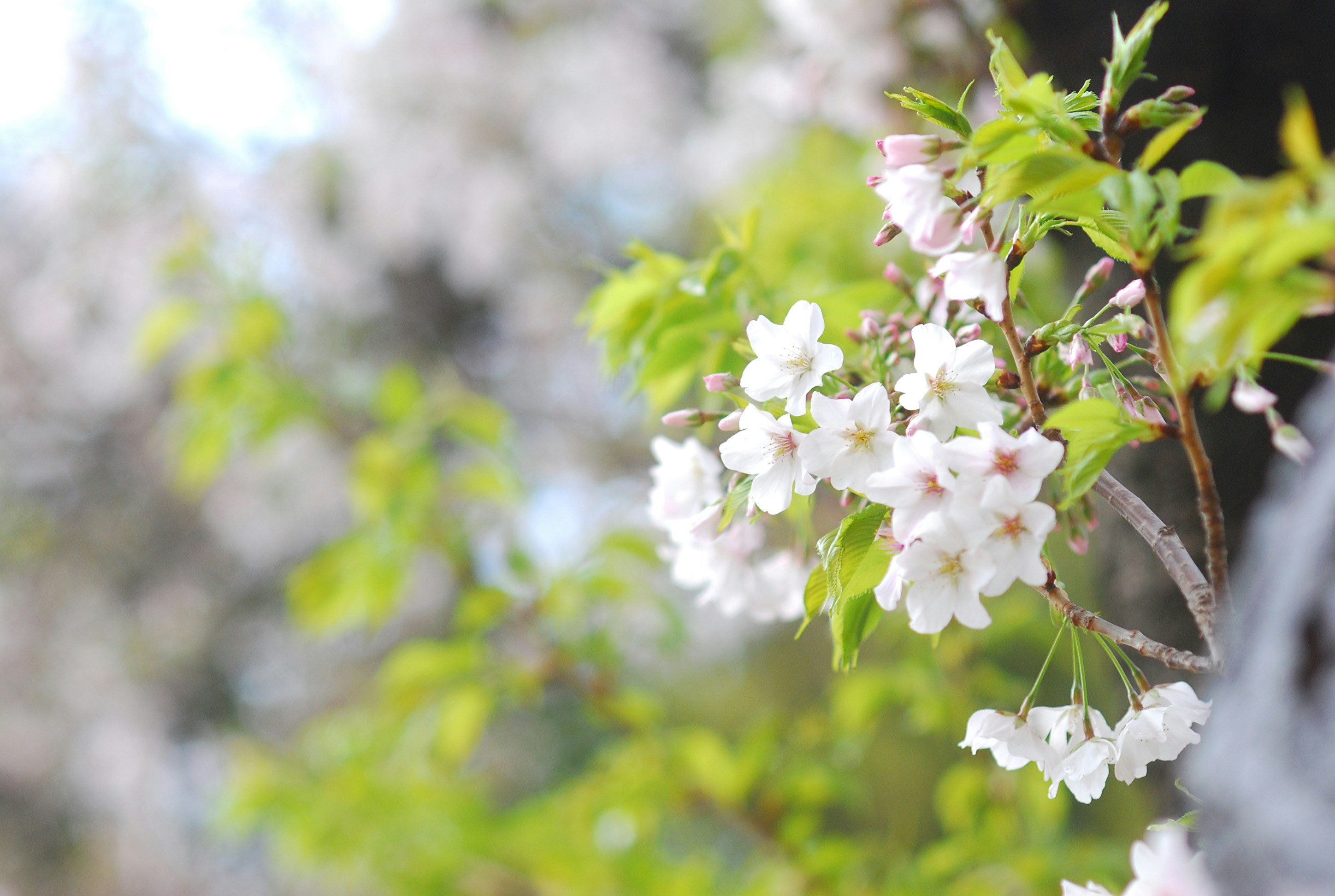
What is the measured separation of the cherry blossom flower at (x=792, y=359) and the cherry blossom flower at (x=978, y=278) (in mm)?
68

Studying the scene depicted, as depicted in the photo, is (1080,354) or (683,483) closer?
(1080,354)

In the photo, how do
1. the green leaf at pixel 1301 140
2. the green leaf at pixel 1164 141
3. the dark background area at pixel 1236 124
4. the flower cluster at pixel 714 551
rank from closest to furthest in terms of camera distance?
the green leaf at pixel 1301 140, the green leaf at pixel 1164 141, the flower cluster at pixel 714 551, the dark background area at pixel 1236 124

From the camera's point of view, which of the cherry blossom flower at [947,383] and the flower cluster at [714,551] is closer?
the cherry blossom flower at [947,383]

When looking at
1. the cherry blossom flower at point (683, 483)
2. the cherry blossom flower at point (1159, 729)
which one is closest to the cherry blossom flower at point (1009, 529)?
the cherry blossom flower at point (1159, 729)

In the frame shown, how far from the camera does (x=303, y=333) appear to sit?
107 inches

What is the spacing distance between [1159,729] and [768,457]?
236mm

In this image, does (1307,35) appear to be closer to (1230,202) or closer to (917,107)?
(917,107)

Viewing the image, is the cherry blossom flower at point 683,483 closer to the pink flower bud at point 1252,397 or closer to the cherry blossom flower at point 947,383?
the cherry blossom flower at point 947,383

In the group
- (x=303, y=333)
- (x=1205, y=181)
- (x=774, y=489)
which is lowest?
(x=303, y=333)

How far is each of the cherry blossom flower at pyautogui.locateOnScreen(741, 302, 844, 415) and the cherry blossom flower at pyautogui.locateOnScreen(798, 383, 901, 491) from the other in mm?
26

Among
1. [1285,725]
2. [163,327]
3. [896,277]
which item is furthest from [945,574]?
[163,327]

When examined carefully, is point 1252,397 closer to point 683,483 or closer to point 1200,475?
point 1200,475

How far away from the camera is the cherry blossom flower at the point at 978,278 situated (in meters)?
0.38

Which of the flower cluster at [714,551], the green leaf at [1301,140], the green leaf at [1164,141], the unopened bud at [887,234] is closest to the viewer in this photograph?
the green leaf at [1301,140]
